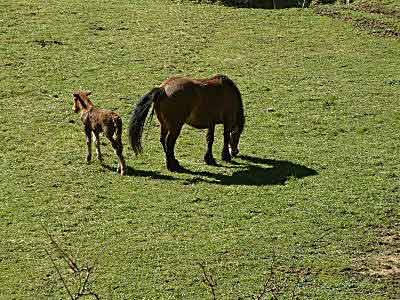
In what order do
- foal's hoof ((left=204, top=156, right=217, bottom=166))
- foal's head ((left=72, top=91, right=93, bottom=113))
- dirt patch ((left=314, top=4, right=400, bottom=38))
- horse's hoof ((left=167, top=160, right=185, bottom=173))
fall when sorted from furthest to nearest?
dirt patch ((left=314, top=4, right=400, bottom=38)), foal's hoof ((left=204, top=156, right=217, bottom=166)), foal's head ((left=72, top=91, right=93, bottom=113)), horse's hoof ((left=167, top=160, right=185, bottom=173))

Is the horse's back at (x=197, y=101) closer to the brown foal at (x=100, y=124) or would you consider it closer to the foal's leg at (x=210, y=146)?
the foal's leg at (x=210, y=146)

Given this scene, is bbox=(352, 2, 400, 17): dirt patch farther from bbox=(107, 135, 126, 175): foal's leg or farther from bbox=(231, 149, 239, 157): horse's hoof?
bbox=(107, 135, 126, 175): foal's leg

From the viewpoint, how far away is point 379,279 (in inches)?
347

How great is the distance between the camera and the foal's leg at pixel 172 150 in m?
12.0

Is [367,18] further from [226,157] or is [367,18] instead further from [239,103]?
[226,157]

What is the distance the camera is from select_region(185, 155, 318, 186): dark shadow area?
11.7m

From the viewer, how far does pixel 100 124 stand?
1173 centimetres

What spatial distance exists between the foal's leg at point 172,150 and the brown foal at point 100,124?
2.16 ft

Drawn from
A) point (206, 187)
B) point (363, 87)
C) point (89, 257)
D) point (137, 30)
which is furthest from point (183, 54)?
point (89, 257)

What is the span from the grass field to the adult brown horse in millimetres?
362

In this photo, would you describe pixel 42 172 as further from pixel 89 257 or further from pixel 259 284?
pixel 259 284

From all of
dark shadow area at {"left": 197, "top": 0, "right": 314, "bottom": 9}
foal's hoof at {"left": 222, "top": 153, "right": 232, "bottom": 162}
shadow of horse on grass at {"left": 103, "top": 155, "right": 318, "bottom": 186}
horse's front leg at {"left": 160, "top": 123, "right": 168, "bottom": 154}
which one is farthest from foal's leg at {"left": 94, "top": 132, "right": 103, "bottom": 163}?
dark shadow area at {"left": 197, "top": 0, "right": 314, "bottom": 9}

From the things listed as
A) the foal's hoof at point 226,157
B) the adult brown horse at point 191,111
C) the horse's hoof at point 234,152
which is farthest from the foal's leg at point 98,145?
the horse's hoof at point 234,152

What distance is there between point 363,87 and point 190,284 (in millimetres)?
8696
